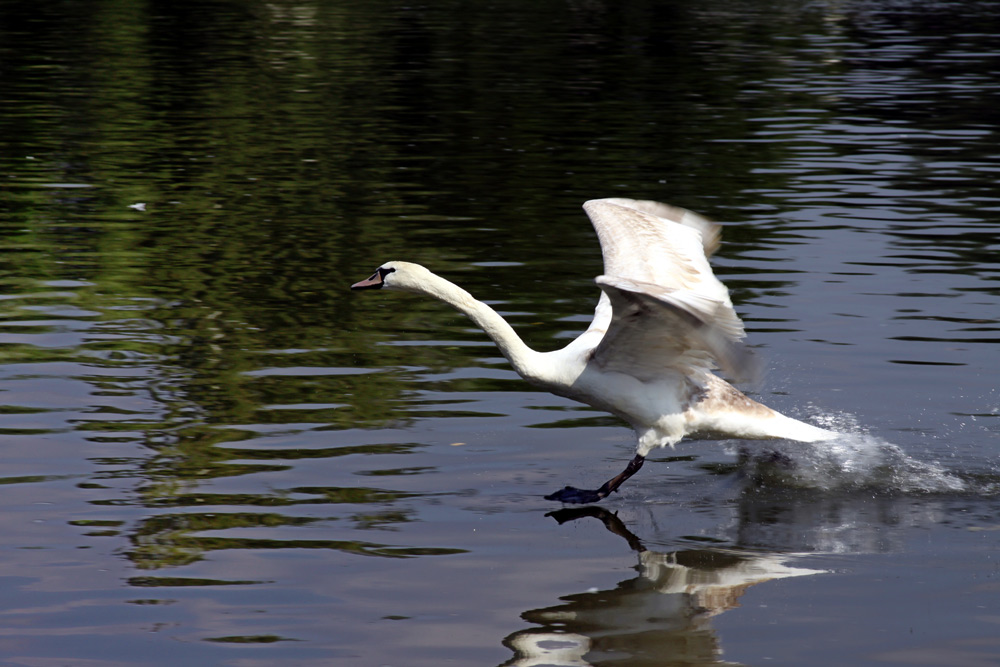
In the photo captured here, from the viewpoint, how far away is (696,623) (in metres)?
6.34

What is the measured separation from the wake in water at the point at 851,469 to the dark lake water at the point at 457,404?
32mm

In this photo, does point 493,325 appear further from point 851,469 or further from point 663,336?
point 851,469

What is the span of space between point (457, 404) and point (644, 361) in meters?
1.96

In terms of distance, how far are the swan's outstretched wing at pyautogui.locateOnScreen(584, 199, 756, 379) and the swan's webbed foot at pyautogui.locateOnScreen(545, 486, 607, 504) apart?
0.72 meters

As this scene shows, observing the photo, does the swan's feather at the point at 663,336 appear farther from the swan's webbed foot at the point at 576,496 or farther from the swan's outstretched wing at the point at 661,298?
the swan's webbed foot at the point at 576,496

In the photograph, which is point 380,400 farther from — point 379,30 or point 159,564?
point 379,30

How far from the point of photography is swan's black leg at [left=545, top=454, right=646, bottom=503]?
7.91m

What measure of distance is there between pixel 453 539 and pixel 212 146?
15.3 m

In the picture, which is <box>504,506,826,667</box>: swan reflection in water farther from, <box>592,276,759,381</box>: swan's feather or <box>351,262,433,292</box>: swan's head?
<box>351,262,433,292</box>: swan's head

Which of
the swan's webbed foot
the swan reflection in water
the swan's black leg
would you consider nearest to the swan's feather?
the swan's black leg

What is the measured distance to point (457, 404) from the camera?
9.65 m

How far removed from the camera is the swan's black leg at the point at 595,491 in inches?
311

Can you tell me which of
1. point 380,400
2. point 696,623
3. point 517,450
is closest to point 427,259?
point 380,400

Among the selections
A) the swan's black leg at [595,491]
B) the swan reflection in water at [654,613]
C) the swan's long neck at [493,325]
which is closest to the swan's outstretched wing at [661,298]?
the swan's long neck at [493,325]
